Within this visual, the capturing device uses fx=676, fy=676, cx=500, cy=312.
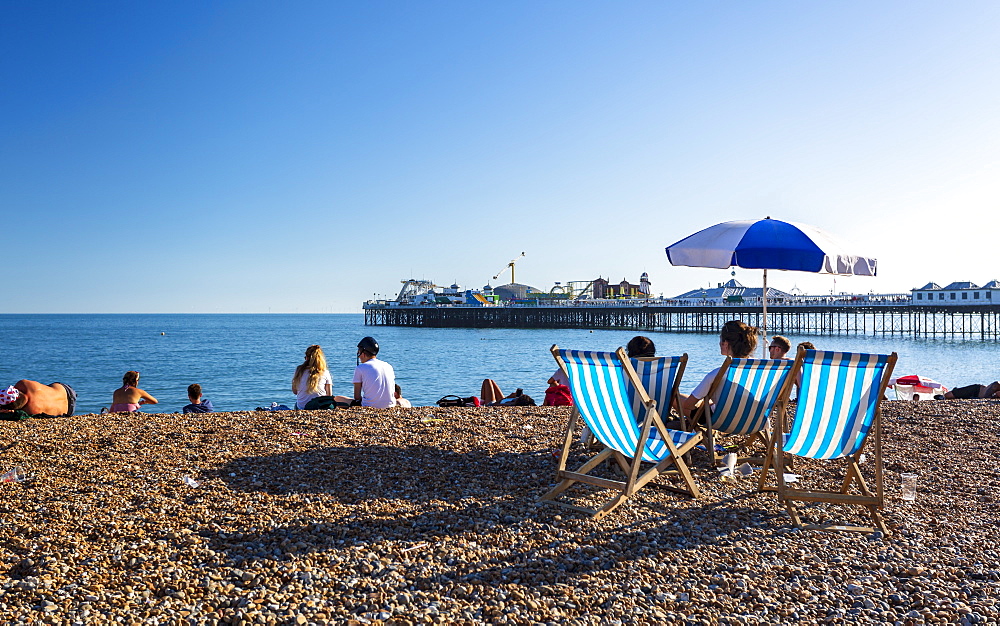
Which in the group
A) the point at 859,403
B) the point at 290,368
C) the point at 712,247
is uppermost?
the point at 712,247

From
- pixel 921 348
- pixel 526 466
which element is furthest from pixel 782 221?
pixel 921 348

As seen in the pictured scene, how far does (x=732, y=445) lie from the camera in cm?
451

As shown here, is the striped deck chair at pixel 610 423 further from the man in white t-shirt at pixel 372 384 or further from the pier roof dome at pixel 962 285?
the pier roof dome at pixel 962 285

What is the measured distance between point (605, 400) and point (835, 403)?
1.07 meters

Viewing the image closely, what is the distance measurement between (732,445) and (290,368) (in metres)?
24.8

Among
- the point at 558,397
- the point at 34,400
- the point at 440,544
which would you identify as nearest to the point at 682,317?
the point at 558,397

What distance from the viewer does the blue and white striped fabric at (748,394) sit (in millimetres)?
3541

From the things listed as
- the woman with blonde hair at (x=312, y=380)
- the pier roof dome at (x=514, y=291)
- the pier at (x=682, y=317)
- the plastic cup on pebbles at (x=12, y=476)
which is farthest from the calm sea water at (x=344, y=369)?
the pier roof dome at (x=514, y=291)

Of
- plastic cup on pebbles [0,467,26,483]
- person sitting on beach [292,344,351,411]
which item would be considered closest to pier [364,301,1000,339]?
person sitting on beach [292,344,351,411]

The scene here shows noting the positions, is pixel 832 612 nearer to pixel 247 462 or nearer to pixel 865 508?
pixel 865 508

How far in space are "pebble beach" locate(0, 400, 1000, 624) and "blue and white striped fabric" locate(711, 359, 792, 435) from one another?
346 millimetres

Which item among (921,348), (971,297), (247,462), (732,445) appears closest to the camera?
(247,462)

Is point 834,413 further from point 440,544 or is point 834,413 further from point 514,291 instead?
point 514,291

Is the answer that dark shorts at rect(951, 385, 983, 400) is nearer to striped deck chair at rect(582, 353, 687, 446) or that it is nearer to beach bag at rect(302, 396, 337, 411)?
striped deck chair at rect(582, 353, 687, 446)
